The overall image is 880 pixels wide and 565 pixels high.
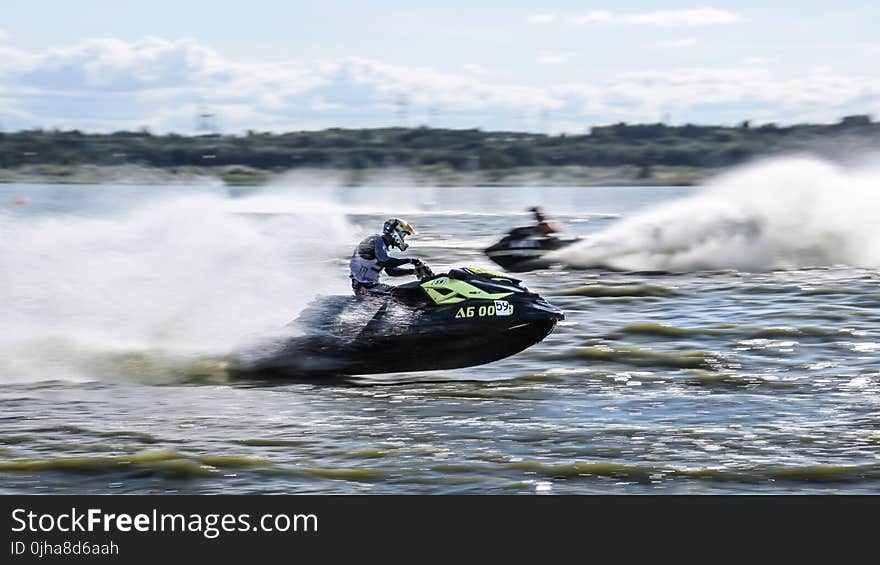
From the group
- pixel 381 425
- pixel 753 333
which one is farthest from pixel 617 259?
pixel 381 425

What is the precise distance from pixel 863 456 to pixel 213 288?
11.2 metres

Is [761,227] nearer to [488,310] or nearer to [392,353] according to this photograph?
[488,310]

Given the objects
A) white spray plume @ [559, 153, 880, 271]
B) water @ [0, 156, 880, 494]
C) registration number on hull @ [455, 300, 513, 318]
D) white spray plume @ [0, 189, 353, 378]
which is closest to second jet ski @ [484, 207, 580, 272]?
white spray plume @ [559, 153, 880, 271]

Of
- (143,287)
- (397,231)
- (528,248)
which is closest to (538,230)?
(528,248)

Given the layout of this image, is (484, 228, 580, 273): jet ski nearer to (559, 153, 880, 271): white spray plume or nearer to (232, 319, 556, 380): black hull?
(559, 153, 880, 271): white spray plume

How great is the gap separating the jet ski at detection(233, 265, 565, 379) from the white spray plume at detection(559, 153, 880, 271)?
1663cm

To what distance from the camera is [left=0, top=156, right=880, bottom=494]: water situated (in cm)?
1095

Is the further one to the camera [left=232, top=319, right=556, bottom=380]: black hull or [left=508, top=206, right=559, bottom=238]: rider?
[left=508, top=206, right=559, bottom=238]: rider

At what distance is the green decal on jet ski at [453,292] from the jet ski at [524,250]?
16.0m

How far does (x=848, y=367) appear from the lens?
639 inches

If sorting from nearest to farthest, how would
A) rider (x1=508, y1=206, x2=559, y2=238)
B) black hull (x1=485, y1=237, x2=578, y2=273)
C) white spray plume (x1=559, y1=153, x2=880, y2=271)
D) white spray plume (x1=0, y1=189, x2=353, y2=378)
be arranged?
white spray plume (x1=0, y1=189, x2=353, y2=378), black hull (x1=485, y1=237, x2=578, y2=273), rider (x1=508, y1=206, x2=559, y2=238), white spray plume (x1=559, y1=153, x2=880, y2=271)

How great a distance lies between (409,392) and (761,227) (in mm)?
21745

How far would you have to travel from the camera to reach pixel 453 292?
14.9m

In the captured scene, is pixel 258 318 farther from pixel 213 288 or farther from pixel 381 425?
pixel 381 425
